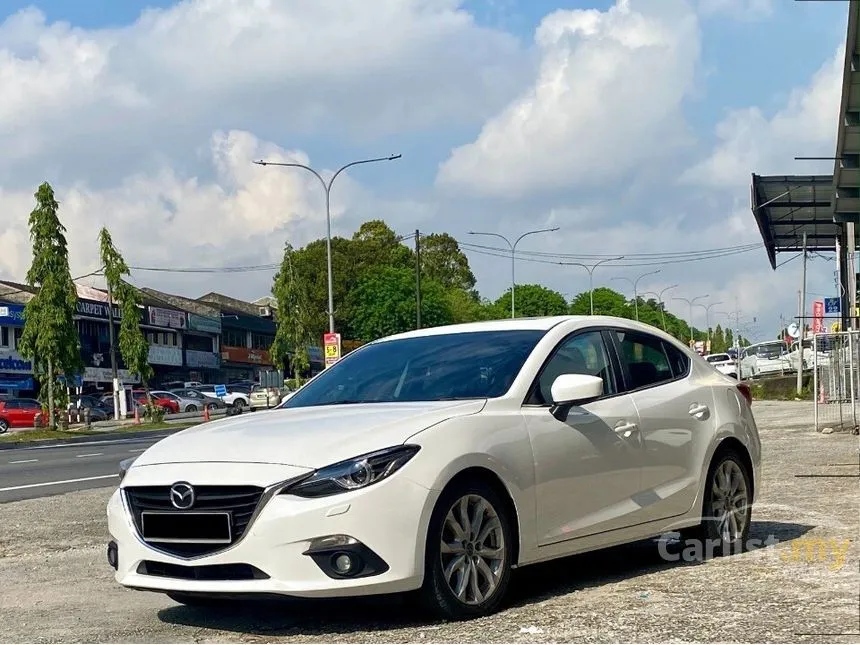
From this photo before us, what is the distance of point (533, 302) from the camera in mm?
135750

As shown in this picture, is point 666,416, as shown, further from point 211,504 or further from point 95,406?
point 95,406

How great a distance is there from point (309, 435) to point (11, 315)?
67.1 metres

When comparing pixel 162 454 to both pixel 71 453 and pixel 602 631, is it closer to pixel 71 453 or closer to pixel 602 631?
pixel 602 631

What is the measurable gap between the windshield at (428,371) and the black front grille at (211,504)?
136cm

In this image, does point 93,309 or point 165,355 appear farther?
point 165,355

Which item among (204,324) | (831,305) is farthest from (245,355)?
(831,305)

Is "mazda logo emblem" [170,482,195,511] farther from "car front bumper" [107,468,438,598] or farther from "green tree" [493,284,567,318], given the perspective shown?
"green tree" [493,284,567,318]

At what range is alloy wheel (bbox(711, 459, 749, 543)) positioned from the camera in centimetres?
798

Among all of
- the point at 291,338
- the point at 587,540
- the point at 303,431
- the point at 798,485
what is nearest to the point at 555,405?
the point at 587,540

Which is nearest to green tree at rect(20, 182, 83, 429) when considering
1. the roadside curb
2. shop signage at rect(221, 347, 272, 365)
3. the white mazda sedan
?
the roadside curb

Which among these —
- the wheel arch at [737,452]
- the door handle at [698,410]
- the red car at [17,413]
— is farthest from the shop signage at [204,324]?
the door handle at [698,410]

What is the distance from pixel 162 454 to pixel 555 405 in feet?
6.80

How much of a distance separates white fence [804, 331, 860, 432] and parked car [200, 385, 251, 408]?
1788 inches

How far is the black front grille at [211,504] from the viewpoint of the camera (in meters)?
5.75
